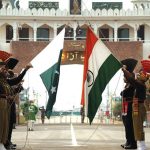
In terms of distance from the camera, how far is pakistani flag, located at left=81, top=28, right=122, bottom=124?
1198cm

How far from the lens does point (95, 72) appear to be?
40.1 feet

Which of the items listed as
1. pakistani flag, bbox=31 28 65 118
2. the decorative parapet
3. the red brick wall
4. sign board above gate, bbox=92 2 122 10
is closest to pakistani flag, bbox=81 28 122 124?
pakistani flag, bbox=31 28 65 118

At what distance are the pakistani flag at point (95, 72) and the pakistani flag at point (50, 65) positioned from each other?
55 cm

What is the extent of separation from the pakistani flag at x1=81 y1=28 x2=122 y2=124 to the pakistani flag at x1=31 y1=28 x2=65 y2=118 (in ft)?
1.81

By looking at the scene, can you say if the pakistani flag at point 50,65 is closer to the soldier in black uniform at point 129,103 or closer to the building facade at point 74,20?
the soldier in black uniform at point 129,103

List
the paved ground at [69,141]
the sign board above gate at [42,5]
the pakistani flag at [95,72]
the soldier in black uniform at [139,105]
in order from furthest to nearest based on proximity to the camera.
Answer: the sign board above gate at [42,5]
the paved ground at [69,141]
the pakistani flag at [95,72]
the soldier in black uniform at [139,105]

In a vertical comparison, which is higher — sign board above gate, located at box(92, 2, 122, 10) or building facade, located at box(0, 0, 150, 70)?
sign board above gate, located at box(92, 2, 122, 10)

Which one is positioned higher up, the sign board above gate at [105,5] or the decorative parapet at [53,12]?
the sign board above gate at [105,5]

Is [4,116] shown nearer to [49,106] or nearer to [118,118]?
[49,106]

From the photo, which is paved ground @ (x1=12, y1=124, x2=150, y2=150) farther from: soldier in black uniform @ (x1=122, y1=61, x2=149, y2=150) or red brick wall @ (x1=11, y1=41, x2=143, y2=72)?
red brick wall @ (x1=11, y1=41, x2=143, y2=72)

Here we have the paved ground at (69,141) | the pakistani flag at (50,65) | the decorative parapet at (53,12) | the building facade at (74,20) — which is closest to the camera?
the pakistani flag at (50,65)

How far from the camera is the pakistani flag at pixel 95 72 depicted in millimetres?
11984

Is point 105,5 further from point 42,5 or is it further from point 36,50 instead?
point 36,50

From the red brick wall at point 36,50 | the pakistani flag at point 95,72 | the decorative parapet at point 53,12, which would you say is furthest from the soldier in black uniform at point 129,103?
the decorative parapet at point 53,12
